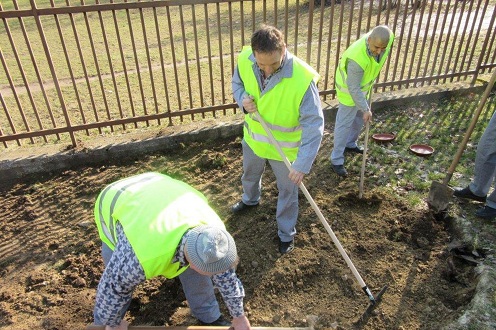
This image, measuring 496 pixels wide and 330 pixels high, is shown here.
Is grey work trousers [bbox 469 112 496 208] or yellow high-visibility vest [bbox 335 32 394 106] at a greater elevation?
yellow high-visibility vest [bbox 335 32 394 106]

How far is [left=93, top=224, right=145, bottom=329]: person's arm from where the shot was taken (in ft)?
7.26

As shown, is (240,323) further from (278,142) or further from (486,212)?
(486,212)

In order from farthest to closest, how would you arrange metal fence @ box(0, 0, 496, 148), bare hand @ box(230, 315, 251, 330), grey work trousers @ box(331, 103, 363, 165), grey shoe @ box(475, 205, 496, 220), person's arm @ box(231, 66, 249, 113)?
metal fence @ box(0, 0, 496, 148)
grey work trousers @ box(331, 103, 363, 165)
grey shoe @ box(475, 205, 496, 220)
person's arm @ box(231, 66, 249, 113)
bare hand @ box(230, 315, 251, 330)

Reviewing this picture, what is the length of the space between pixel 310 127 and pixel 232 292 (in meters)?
1.36

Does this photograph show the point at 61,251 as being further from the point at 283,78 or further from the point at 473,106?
the point at 473,106

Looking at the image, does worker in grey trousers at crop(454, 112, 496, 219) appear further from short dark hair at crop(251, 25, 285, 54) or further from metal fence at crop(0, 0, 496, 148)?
short dark hair at crop(251, 25, 285, 54)

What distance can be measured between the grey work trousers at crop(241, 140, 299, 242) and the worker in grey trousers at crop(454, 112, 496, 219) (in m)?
1.95

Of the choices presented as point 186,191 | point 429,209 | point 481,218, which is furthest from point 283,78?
point 481,218

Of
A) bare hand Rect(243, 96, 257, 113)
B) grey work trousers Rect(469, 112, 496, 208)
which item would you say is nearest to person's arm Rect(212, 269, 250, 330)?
bare hand Rect(243, 96, 257, 113)

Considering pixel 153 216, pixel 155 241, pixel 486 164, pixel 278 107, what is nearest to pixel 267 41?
pixel 278 107

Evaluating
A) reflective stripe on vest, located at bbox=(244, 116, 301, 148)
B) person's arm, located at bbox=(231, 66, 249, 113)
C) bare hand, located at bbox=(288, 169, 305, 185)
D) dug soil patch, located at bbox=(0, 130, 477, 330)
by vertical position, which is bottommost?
dug soil patch, located at bbox=(0, 130, 477, 330)

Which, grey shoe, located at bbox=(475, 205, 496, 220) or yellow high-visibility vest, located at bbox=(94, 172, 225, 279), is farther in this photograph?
grey shoe, located at bbox=(475, 205, 496, 220)

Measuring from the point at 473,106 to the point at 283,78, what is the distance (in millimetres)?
4591

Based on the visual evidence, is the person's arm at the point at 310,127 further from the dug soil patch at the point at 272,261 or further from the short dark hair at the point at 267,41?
the dug soil patch at the point at 272,261
